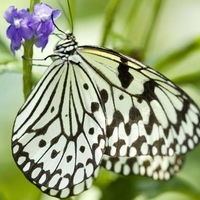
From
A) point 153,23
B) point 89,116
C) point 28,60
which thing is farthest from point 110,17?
point 28,60

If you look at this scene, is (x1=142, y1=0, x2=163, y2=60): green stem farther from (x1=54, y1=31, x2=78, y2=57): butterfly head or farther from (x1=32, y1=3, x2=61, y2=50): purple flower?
(x1=32, y1=3, x2=61, y2=50): purple flower

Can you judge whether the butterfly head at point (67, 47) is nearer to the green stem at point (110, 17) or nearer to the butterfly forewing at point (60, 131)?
the butterfly forewing at point (60, 131)

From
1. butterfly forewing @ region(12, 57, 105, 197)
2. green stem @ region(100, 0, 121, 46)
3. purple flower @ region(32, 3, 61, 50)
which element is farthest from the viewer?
green stem @ region(100, 0, 121, 46)

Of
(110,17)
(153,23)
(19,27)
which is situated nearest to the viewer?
(19,27)

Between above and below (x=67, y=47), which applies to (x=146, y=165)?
below

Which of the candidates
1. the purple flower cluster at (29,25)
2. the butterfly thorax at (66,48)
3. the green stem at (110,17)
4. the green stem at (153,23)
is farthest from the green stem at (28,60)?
the green stem at (153,23)

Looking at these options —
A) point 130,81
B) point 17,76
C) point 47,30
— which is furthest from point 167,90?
point 17,76

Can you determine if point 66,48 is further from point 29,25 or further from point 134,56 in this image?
point 134,56

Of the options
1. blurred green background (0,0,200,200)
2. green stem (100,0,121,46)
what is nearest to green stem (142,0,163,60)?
blurred green background (0,0,200,200)
